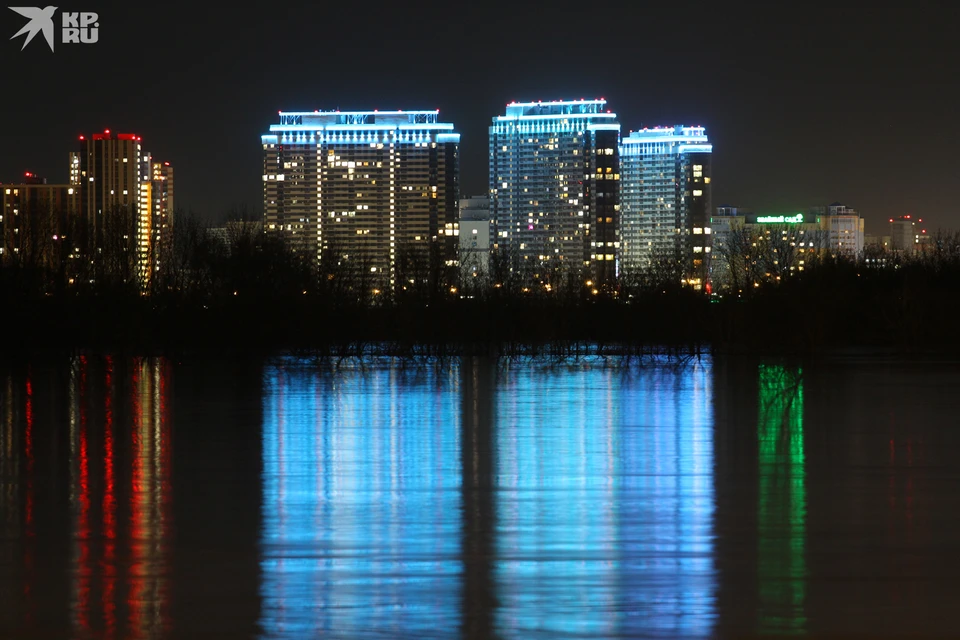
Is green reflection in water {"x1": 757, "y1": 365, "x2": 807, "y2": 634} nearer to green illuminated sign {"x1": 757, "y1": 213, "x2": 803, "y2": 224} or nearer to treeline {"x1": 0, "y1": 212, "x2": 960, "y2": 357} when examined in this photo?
treeline {"x1": 0, "y1": 212, "x2": 960, "y2": 357}

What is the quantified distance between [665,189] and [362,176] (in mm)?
45636

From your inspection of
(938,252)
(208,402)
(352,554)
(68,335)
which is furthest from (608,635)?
(938,252)

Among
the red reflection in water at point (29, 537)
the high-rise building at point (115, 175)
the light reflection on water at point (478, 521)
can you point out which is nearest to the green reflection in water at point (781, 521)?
the light reflection on water at point (478, 521)

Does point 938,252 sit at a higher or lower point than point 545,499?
higher

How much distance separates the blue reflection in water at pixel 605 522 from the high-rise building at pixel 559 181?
137547 millimetres

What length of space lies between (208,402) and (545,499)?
11.5 meters

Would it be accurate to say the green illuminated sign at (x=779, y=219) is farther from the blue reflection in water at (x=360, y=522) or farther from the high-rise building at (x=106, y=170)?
the blue reflection in water at (x=360, y=522)

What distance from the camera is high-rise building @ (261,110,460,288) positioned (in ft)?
465

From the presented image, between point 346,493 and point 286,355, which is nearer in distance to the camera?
point 346,493

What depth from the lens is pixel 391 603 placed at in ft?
21.9

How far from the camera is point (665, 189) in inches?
6437

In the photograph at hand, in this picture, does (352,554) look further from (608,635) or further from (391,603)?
(608,635)

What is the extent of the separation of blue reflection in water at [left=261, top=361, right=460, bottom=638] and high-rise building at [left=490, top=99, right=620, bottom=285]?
138 meters

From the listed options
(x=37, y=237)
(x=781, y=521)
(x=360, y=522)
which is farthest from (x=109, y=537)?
(x=37, y=237)
